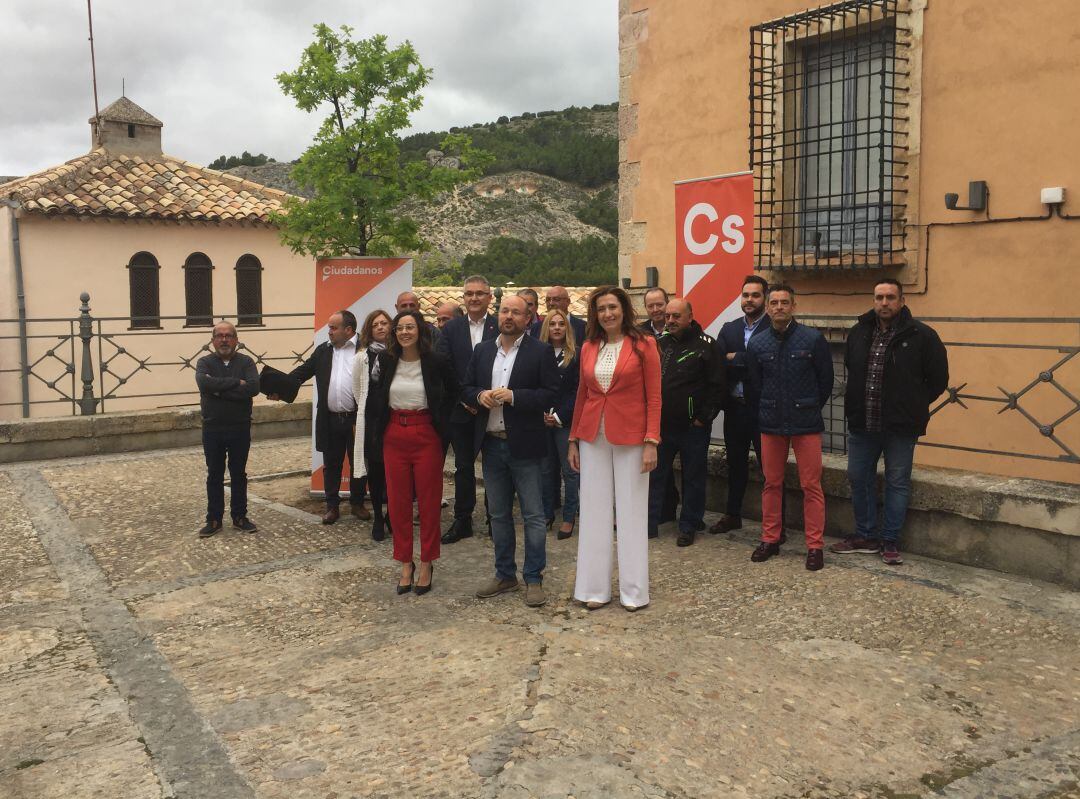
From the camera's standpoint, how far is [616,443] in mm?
5285

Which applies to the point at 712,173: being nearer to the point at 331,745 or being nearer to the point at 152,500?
the point at 152,500

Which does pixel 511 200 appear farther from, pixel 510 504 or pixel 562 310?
pixel 510 504

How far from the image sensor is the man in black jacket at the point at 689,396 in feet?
21.5

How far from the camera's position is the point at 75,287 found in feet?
66.9

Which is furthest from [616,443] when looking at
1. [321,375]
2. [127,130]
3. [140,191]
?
[127,130]

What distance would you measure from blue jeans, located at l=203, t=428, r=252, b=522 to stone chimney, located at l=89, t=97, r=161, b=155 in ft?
58.9

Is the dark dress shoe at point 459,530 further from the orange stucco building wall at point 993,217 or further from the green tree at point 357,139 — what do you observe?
the green tree at point 357,139

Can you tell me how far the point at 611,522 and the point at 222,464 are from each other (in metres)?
3.26

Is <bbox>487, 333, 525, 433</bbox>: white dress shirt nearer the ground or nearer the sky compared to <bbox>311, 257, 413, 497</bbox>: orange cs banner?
nearer the ground

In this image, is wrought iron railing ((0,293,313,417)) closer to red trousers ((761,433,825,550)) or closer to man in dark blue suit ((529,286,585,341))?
man in dark blue suit ((529,286,585,341))

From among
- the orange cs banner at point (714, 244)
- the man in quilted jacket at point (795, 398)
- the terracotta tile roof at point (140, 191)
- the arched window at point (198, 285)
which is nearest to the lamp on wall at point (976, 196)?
the orange cs banner at point (714, 244)

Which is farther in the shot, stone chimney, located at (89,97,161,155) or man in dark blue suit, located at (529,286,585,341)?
stone chimney, located at (89,97,161,155)

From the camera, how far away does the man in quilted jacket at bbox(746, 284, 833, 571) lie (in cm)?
600

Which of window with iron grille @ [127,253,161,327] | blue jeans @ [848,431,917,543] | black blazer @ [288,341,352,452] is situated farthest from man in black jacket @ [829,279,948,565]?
window with iron grille @ [127,253,161,327]
